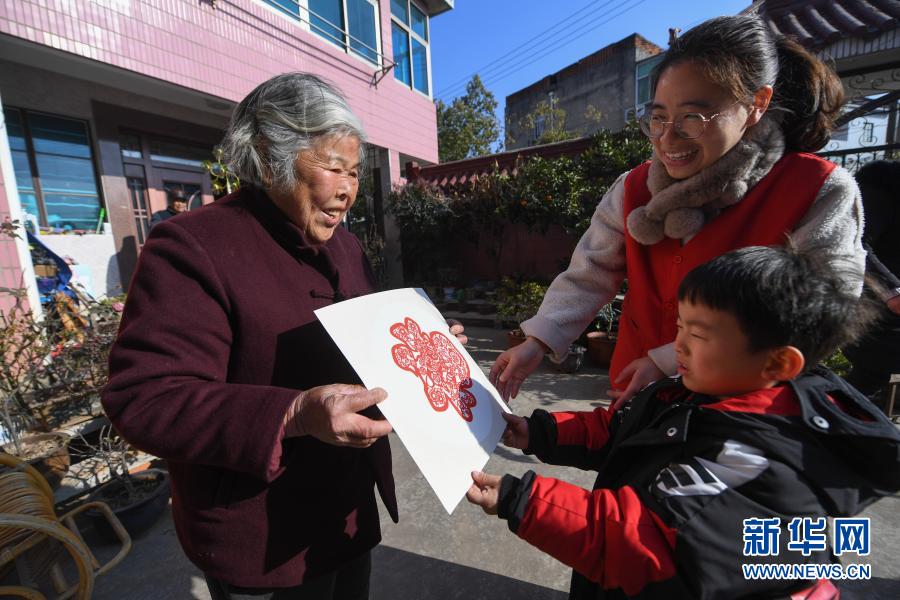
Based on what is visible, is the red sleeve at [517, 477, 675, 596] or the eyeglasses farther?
the eyeglasses

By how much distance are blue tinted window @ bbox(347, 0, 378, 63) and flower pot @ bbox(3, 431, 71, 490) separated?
7424 mm

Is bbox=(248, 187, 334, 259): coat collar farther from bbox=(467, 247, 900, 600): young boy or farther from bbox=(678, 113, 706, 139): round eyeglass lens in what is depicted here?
bbox=(678, 113, 706, 139): round eyeglass lens

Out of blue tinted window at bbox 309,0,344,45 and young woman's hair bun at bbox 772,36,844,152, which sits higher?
blue tinted window at bbox 309,0,344,45

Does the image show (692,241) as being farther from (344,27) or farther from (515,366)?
(344,27)

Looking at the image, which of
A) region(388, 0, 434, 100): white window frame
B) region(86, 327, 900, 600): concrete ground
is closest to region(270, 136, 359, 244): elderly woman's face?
region(86, 327, 900, 600): concrete ground

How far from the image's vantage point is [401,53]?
30.5ft

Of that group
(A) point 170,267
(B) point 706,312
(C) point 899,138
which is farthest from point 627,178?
(C) point 899,138

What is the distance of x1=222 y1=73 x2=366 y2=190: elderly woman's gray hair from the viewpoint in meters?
1.06

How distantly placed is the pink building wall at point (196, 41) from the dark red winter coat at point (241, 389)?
268 centimetres

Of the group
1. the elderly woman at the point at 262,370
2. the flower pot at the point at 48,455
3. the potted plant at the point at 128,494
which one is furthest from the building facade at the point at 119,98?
the elderly woman at the point at 262,370

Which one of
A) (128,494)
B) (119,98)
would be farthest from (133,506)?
(119,98)

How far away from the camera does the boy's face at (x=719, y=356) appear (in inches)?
35.1

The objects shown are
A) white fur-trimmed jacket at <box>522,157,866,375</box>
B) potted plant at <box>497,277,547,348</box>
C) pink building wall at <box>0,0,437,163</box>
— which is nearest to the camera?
white fur-trimmed jacket at <box>522,157,866,375</box>

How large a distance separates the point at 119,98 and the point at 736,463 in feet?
24.1
